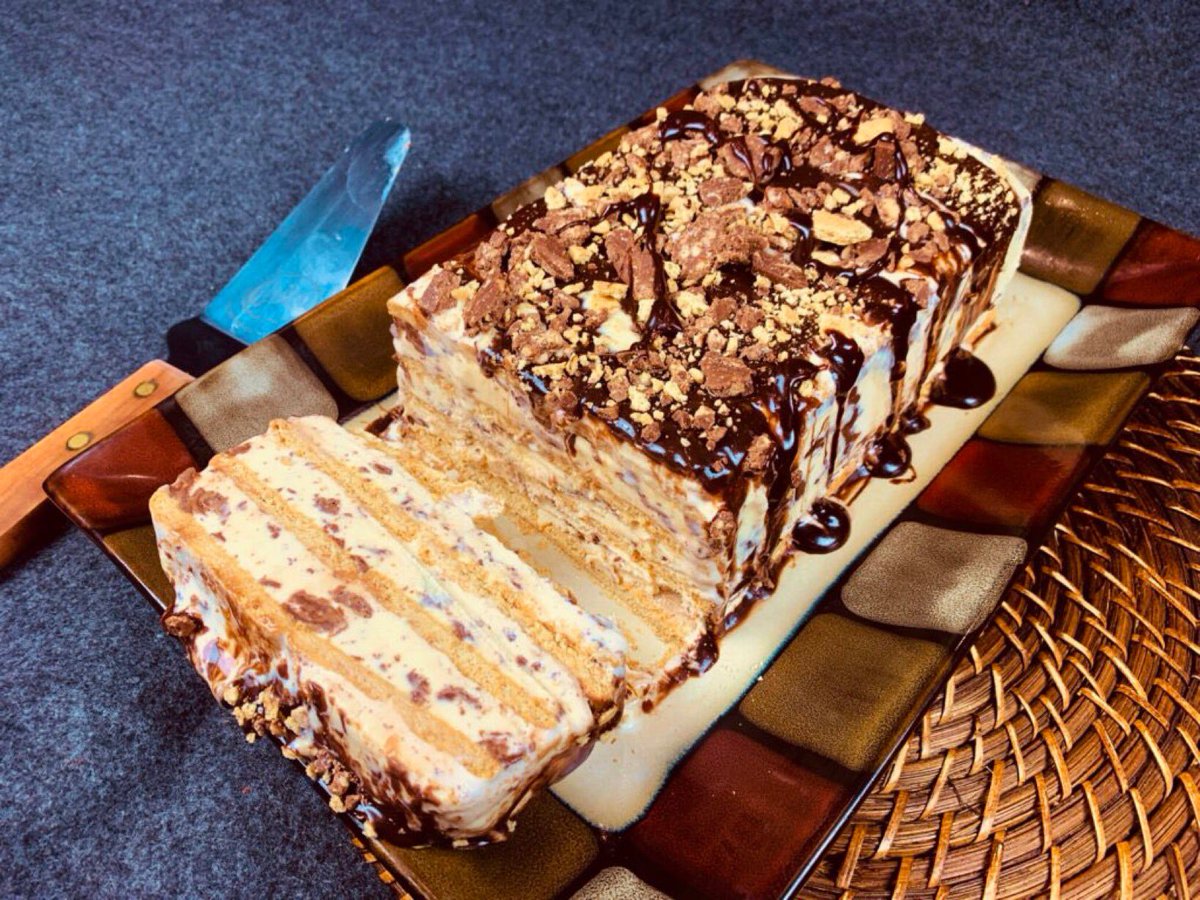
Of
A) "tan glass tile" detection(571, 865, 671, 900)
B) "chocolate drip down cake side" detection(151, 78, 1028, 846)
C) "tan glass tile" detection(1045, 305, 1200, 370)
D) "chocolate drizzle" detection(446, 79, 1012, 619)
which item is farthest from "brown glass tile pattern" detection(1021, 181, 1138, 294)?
"tan glass tile" detection(571, 865, 671, 900)

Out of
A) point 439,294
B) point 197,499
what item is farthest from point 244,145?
point 197,499

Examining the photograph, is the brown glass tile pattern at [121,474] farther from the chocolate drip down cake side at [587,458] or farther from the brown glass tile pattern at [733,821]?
the brown glass tile pattern at [733,821]

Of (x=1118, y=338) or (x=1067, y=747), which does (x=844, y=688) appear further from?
(x=1118, y=338)

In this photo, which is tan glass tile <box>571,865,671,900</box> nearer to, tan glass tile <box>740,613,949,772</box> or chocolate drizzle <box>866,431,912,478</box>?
tan glass tile <box>740,613,949,772</box>

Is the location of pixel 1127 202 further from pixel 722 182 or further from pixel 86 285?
pixel 86 285

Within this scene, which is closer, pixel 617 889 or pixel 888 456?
pixel 617 889

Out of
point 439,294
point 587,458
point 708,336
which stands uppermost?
point 439,294

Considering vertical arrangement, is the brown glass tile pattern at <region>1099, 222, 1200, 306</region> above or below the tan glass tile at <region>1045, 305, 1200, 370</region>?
above
